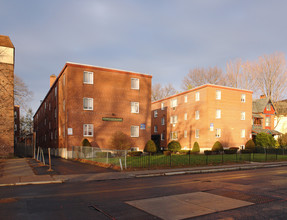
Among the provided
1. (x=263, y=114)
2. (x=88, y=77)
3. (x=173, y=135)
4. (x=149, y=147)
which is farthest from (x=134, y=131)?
(x=263, y=114)

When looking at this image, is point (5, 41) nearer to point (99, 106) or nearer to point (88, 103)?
point (88, 103)

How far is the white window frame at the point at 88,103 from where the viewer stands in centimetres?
3138

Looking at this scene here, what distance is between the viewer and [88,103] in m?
31.6

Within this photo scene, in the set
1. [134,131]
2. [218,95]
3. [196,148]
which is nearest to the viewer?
[134,131]

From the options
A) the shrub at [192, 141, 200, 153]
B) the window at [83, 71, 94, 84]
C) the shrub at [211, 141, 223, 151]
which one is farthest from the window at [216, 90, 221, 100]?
the window at [83, 71, 94, 84]

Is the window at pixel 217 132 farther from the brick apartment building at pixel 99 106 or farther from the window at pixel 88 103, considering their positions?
the window at pixel 88 103

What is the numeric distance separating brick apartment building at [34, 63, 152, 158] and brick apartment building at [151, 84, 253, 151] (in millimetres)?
9934

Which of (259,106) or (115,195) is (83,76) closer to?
(115,195)

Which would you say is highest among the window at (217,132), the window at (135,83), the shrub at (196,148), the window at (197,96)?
the window at (135,83)

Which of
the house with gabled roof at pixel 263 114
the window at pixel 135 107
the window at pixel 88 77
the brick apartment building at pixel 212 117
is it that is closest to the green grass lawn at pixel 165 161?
the window at pixel 135 107

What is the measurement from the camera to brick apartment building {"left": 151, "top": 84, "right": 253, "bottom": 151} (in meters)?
39.5

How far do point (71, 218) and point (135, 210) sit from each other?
1.76 metres

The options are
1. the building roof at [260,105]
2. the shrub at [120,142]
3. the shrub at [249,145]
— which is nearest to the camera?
the shrub at [120,142]

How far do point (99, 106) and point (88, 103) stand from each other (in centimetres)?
141
